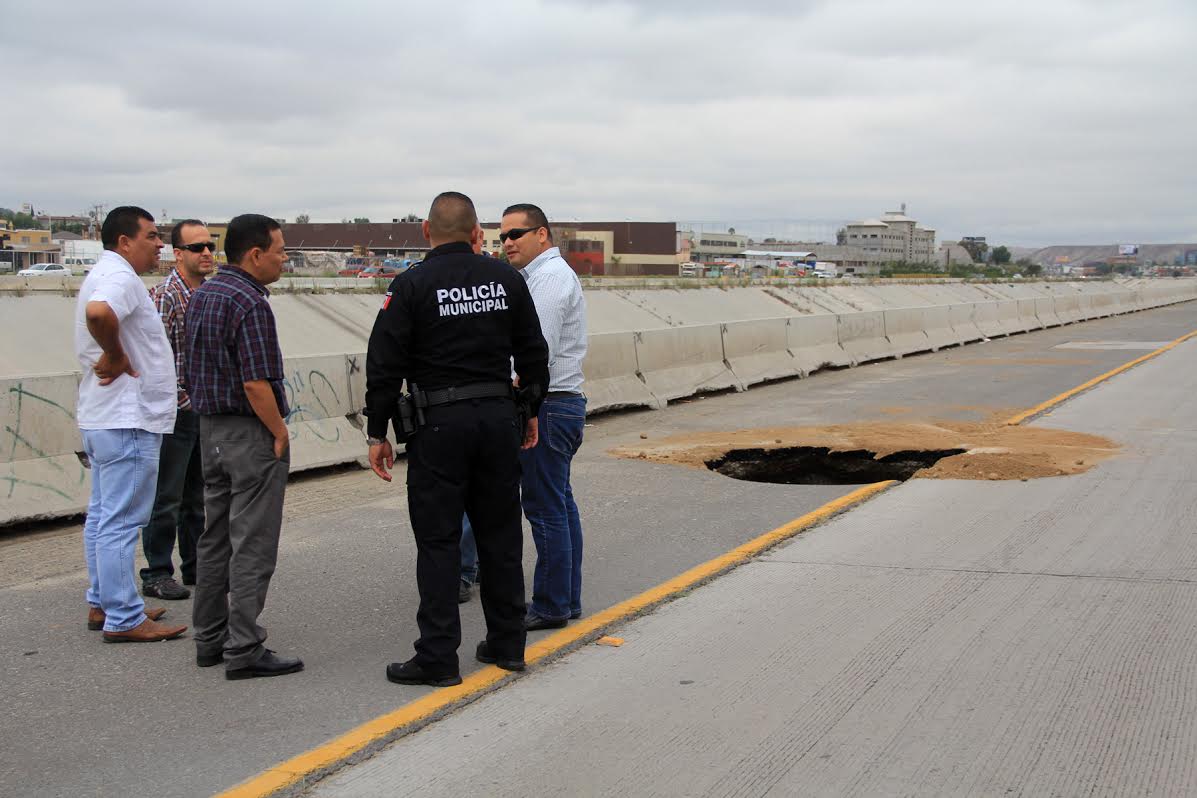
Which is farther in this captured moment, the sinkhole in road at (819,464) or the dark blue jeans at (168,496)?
the sinkhole in road at (819,464)

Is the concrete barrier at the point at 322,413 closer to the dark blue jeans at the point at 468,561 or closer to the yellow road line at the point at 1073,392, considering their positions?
the dark blue jeans at the point at 468,561

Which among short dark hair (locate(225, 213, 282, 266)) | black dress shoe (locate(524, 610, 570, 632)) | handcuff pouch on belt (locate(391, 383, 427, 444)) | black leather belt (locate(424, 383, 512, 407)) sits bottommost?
black dress shoe (locate(524, 610, 570, 632))

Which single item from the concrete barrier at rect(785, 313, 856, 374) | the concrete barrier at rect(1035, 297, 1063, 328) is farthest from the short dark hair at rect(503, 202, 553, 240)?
the concrete barrier at rect(1035, 297, 1063, 328)

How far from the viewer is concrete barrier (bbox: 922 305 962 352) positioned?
2539 cm

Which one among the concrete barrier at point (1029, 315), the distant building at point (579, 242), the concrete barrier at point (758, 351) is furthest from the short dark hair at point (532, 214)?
the distant building at point (579, 242)

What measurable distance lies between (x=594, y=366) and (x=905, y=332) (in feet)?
38.9

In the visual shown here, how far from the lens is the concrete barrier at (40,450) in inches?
317

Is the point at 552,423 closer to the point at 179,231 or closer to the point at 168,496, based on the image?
the point at 168,496

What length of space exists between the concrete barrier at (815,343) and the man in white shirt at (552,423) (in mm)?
13930

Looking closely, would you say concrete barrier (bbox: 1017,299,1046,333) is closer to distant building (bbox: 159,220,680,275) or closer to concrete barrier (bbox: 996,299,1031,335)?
concrete barrier (bbox: 996,299,1031,335)

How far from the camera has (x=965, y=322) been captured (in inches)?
1095

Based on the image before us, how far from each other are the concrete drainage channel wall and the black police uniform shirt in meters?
4.37

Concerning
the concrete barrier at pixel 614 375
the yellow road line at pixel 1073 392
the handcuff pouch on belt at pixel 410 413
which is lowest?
the yellow road line at pixel 1073 392

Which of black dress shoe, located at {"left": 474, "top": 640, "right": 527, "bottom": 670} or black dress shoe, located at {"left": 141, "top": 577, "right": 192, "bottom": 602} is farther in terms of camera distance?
black dress shoe, located at {"left": 141, "top": 577, "right": 192, "bottom": 602}
